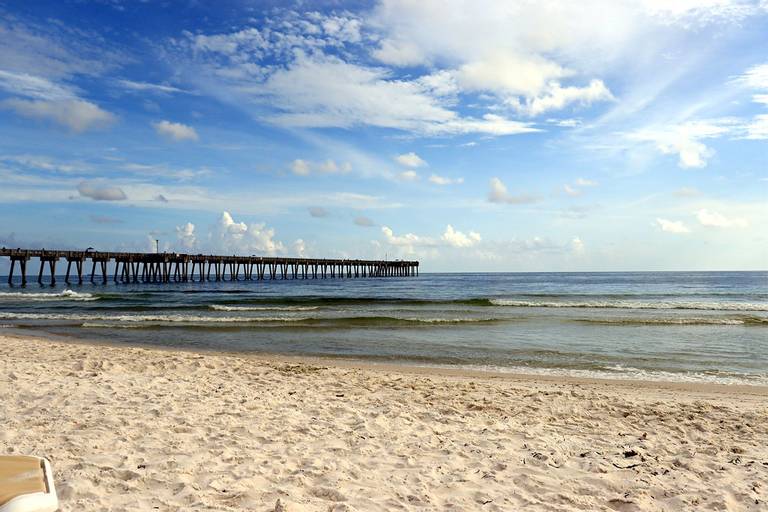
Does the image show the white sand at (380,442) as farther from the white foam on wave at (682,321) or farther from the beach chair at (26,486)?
the white foam on wave at (682,321)

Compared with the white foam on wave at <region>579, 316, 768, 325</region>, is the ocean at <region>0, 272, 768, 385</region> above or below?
below

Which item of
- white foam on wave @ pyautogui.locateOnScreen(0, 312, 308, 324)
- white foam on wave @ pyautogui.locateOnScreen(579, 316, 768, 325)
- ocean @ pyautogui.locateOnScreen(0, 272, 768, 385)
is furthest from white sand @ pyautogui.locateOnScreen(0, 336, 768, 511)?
white foam on wave @ pyautogui.locateOnScreen(0, 312, 308, 324)

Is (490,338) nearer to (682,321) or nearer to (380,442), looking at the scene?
(682,321)

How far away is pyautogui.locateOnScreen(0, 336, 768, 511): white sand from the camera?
3.94 m

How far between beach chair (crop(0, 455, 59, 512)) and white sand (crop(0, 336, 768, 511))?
65cm

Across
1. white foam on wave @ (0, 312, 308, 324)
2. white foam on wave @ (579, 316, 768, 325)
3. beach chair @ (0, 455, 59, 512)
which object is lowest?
white foam on wave @ (0, 312, 308, 324)

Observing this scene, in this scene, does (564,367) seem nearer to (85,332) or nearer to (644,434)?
(644,434)

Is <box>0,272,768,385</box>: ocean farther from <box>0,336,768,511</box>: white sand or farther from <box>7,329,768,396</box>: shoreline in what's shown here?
<box>0,336,768,511</box>: white sand

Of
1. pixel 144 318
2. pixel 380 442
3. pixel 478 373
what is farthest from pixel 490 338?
pixel 144 318

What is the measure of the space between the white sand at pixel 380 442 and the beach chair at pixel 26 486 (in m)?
0.65

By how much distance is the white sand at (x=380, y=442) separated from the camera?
12.9 ft

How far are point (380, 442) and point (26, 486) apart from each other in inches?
123

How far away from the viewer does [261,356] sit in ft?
41.3

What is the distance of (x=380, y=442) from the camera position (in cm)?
524
